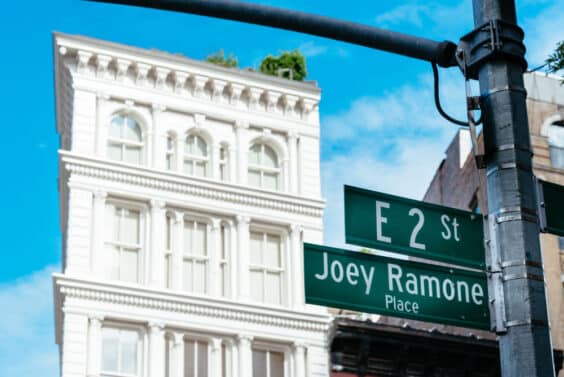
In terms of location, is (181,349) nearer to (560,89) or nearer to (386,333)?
(386,333)

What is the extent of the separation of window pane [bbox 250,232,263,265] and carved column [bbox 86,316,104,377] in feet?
19.5

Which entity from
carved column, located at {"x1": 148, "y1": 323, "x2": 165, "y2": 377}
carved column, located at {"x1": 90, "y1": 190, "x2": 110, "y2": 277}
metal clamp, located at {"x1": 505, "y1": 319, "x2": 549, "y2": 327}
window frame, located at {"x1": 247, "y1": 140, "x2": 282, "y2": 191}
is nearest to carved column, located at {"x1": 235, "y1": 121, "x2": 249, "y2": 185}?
window frame, located at {"x1": 247, "y1": 140, "x2": 282, "y2": 191}

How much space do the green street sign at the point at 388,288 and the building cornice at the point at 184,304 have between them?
88.6 feet

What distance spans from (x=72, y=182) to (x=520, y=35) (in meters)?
30.2

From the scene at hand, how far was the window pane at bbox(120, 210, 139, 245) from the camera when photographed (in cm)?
3866

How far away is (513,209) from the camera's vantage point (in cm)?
891

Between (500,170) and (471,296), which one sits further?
(471,296)

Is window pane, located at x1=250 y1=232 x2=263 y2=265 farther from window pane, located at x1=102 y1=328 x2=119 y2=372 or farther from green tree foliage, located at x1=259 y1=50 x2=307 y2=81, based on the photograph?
green tree foliage, located at x1=259 y1=50 x2=307 y2=81

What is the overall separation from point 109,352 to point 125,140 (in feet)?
24.2

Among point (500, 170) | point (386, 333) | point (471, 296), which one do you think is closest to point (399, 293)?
point (471, 296)

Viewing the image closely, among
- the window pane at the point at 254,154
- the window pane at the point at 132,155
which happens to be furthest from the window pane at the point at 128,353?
the window pane at the point at 254,154

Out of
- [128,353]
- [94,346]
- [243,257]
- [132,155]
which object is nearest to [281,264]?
[243,257]

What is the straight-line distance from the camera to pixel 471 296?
10508mm

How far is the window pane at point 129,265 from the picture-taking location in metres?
38.0
